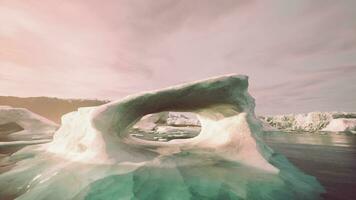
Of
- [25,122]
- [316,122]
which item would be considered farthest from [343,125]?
[25,122]

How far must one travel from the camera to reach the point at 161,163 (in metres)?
8.69

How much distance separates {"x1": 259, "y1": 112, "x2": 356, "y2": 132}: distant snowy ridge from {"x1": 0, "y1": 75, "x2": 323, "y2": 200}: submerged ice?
269 feet

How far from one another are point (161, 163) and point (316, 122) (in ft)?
304

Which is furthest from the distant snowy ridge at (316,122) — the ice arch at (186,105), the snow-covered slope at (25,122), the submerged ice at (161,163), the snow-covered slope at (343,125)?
the snow-covered slope at (25,122)

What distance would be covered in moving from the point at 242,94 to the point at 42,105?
102m

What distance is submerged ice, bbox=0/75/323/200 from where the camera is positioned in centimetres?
676

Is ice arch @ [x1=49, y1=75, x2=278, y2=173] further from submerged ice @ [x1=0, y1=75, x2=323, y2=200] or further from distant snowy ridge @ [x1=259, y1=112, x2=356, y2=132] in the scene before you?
distant snowy ridge @ [x1=259, y1=112, x2=356, y2=132]

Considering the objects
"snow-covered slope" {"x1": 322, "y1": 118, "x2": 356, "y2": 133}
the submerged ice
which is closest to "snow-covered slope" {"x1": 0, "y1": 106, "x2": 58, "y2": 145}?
the submerged ice

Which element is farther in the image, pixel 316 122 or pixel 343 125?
pixel 316 122

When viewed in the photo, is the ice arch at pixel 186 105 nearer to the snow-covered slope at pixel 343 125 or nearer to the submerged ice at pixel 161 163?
the submerged ice at pixel 161 163

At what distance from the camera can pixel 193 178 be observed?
7691 millimetres

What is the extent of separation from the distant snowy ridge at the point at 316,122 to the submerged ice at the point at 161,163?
81866 millimetres

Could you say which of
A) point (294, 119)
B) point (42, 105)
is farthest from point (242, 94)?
point (42, 105)

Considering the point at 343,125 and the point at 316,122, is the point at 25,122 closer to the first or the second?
the point at 343,125
